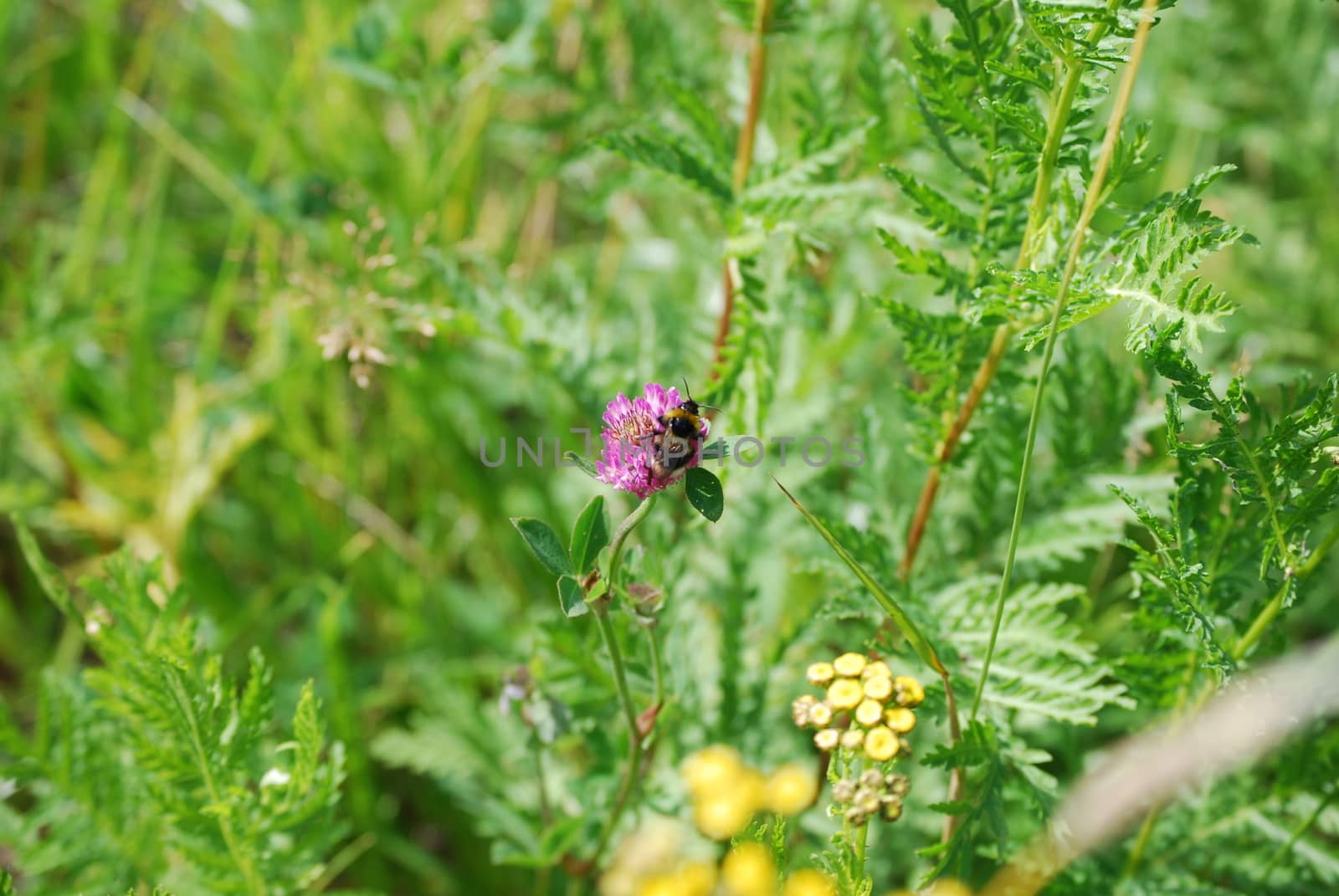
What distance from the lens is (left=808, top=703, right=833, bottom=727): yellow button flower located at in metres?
1.30

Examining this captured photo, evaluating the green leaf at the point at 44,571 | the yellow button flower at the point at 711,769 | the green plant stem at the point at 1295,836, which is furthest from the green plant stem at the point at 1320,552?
the green leaf at the point at 44,571

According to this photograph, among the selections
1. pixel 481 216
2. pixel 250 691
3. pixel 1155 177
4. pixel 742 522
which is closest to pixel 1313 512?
pixel 742 522

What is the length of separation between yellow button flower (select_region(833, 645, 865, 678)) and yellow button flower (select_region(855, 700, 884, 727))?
60 mm

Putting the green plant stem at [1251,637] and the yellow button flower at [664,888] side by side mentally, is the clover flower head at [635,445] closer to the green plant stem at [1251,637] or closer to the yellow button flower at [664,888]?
the yellow button flower at [664,888]

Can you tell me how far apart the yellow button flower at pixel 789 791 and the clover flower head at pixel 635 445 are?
0.61 m

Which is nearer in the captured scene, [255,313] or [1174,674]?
[1174,674]

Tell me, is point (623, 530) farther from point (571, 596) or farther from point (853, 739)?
point (853, 739)

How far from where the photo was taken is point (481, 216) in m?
3.27

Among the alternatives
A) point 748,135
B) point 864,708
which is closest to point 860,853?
point 864,708

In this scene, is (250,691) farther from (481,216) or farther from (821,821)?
(481,216)

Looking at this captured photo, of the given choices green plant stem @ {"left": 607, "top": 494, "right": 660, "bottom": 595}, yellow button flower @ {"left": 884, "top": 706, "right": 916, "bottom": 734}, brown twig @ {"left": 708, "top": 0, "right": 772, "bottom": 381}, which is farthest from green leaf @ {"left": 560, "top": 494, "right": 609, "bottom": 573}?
brown twig @ {"left": 708, "top": 0, "right": 772, "bottom": 381}

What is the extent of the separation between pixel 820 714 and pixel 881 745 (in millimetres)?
84

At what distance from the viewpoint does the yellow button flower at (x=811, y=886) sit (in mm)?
1231

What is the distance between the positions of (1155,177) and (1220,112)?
0.34 meters
